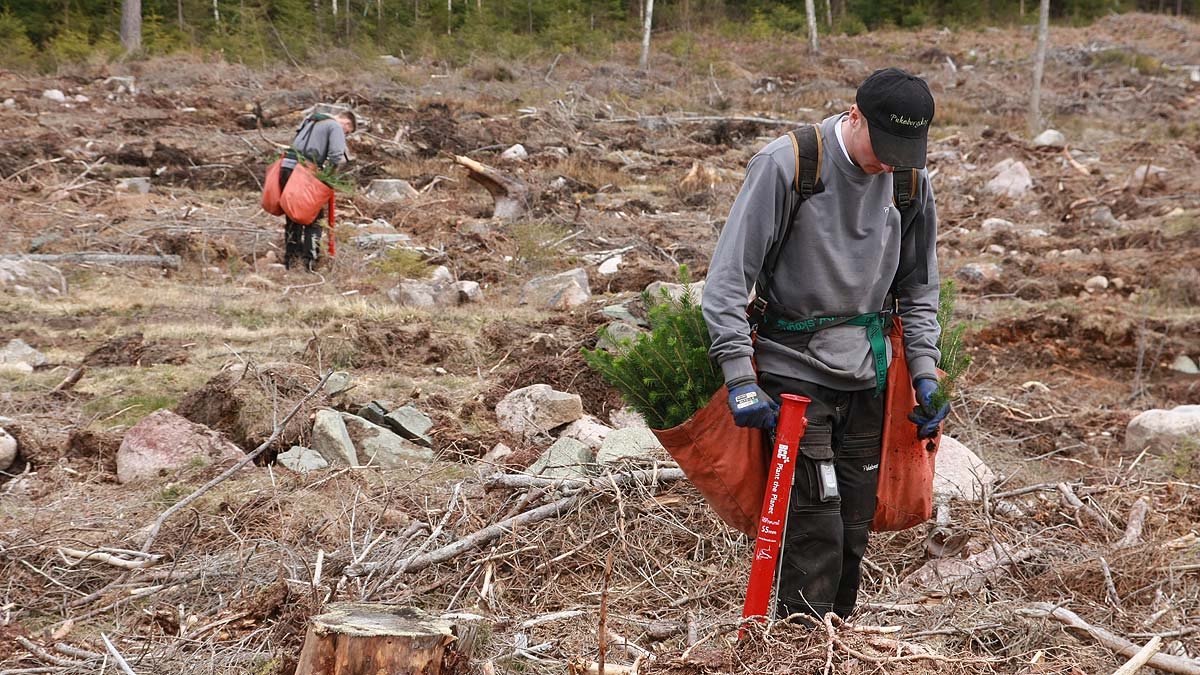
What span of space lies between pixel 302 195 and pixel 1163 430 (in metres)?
7.13

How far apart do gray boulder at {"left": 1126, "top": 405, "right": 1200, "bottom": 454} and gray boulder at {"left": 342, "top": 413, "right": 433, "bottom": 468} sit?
395 cm

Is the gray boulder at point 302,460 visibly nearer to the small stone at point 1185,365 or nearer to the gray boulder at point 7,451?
the gray boulder at point 7,451

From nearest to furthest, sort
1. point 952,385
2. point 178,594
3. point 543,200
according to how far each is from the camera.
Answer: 1. point 952,385
2. point 178,594
3. point 543,200

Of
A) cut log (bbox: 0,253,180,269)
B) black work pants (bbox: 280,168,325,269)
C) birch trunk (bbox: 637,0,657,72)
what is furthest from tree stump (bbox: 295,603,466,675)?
birch trunk (bbox: 637,0,657,72)

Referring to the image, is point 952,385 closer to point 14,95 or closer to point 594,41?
point 14,95

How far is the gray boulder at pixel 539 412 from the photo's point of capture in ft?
19.0

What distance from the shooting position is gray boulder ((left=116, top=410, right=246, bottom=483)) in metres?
5.02

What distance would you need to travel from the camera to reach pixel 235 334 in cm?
765

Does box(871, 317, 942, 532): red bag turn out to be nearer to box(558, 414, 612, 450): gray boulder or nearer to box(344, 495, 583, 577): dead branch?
box(344, 495, 583, 577): dead branch

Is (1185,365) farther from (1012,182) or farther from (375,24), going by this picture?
(375,24)

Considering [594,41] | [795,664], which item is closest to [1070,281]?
[795,664]

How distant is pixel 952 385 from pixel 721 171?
1309 centimetres

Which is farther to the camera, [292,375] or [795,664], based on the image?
[292,375]

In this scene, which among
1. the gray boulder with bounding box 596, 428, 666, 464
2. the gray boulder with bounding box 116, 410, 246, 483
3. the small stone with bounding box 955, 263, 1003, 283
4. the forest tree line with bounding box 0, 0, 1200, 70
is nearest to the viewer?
the gray boulder with bounding box 596, 428, 666, 464
